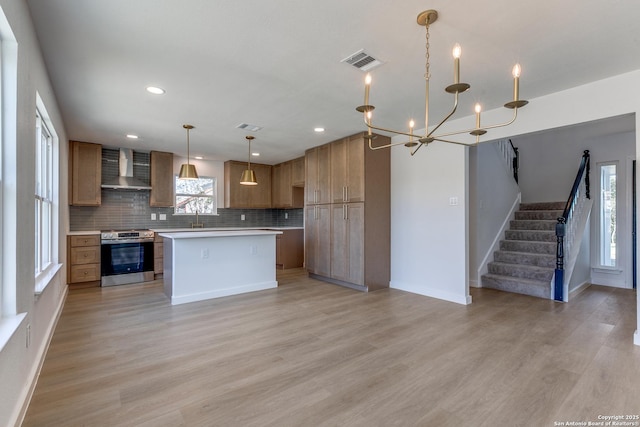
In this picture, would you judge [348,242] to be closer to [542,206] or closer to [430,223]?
[430,223]

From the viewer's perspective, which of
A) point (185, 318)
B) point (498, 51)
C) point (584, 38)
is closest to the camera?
point (584, 38)

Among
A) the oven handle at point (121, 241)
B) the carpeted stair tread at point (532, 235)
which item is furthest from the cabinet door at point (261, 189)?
the carpeted stair tread at point (532, 235)

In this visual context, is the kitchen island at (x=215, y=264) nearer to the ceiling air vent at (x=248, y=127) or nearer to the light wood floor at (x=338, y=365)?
the light wood floor at (x=338, y=365)

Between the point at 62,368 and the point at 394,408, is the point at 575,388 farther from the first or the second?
the point at 62,368

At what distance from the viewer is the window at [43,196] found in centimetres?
278

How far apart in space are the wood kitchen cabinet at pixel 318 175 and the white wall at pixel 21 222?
3.72 m

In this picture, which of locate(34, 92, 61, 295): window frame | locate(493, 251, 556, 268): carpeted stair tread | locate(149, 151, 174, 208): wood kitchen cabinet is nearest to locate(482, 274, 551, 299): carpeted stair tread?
locate(493, 251, 556, 268): carpeted stair tread

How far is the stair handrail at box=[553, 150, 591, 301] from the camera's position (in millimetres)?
4098

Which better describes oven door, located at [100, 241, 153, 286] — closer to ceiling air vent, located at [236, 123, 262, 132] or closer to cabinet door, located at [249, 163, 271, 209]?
cabinet door, located at [249, 163, 271, 209]

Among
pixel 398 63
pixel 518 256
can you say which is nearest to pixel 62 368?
pixel 398 63

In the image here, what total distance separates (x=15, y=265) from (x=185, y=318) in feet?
6.47

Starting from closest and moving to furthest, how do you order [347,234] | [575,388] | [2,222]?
[2,222], [575,388], [347,234]

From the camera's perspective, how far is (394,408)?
1812 mm

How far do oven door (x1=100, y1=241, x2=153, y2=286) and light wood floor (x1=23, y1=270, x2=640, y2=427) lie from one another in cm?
125
